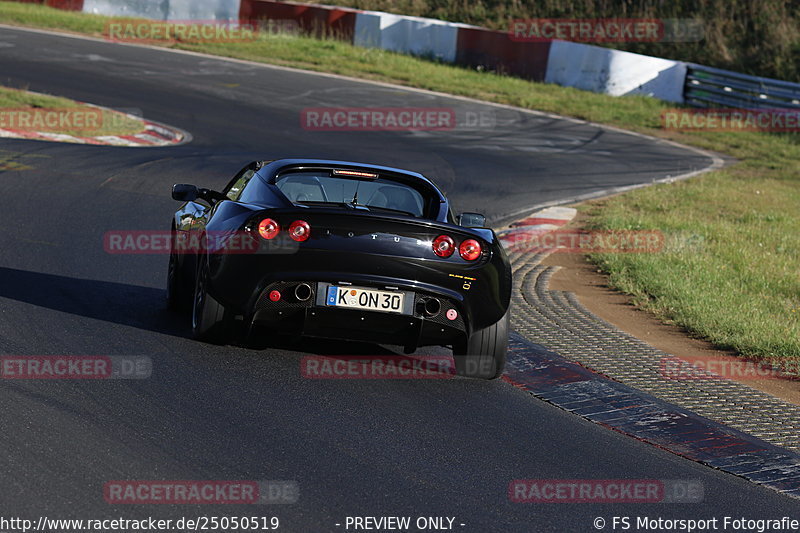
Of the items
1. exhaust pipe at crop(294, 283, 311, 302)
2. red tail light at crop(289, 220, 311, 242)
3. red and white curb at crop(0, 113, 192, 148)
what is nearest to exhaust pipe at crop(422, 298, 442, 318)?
exhaust pipe at crop(294, 283, 311, 302)

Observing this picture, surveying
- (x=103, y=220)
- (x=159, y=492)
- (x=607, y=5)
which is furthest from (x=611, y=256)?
(x=607, y=5)

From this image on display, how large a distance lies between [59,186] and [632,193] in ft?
25.6

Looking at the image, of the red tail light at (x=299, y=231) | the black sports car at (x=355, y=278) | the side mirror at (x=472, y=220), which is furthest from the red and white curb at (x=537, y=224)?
the red tail light at (x=299, y=231)

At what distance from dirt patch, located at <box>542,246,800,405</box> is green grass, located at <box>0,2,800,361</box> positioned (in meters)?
0.14

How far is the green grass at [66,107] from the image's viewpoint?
17.7m

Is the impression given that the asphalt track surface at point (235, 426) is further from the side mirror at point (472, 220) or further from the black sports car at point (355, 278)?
the side mirror at point (472, 220)

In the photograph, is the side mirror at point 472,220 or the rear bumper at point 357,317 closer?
the rear bumper at point 357,317

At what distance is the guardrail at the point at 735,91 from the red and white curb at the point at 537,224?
39.7 feet

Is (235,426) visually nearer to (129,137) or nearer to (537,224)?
(537,224)

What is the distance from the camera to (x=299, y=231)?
6645 millimetres

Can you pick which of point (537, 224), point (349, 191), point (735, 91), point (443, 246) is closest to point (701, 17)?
point (735, 91)

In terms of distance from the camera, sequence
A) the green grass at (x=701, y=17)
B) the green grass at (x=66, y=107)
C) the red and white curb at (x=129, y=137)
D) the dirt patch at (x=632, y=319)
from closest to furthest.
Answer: the dirt patch at (x=632, y=319)
the red and white curb at (x=129, y=137)
the green grass at (x=66, y=107)
the green grass at (x=701, y=17)

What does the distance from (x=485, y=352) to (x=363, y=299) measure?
921 millimetres

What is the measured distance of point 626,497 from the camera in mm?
5316
